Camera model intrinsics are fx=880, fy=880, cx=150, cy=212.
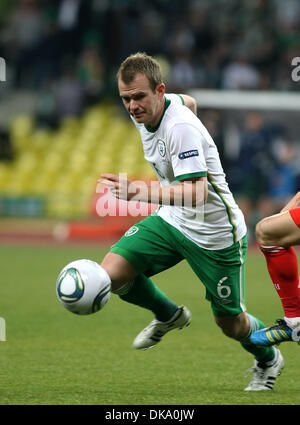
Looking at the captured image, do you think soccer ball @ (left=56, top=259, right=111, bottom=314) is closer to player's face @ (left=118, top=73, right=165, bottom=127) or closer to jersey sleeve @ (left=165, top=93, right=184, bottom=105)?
player's face @ (left=118, top=73, right=165, bottom=127)

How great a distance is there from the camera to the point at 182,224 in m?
5.50

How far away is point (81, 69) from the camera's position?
21031mm

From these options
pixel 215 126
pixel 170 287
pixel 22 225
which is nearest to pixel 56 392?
pixel 170 287

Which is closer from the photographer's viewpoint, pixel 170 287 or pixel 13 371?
pixel 13 371

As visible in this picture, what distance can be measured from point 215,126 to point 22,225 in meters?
5.17

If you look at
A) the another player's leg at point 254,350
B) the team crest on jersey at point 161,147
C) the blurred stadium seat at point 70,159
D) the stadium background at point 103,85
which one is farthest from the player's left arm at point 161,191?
the blurred stadium seat at point 70,159

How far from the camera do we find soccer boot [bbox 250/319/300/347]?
5.16m

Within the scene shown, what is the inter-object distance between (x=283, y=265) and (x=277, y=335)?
42 cm

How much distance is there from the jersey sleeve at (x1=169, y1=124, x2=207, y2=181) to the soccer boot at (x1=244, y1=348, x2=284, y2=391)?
1.37 m

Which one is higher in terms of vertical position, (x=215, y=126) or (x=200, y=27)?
(x=200, y=27)

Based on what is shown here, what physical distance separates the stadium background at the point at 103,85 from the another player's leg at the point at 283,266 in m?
9.77

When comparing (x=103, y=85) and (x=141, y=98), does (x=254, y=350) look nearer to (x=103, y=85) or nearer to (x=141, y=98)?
(x=141, y=98)
